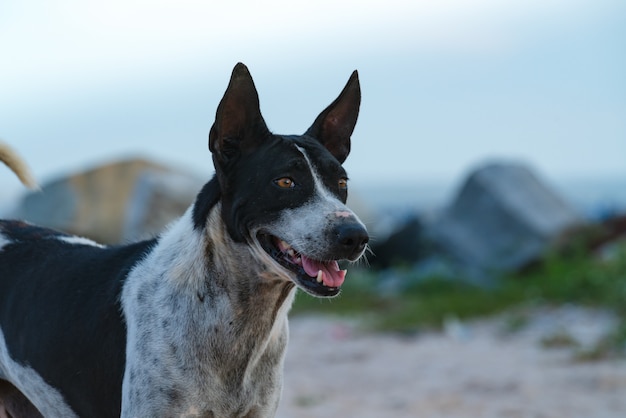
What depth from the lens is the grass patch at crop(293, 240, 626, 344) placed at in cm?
975

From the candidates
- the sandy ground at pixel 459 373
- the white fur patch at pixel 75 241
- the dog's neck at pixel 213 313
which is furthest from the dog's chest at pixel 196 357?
the sandy ground at pixel 459 373

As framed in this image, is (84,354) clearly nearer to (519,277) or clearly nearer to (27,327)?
(27,327)

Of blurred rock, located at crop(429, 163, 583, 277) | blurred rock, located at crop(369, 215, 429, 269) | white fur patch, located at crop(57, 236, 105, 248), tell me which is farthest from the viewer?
blurred rock, located at crop(369, 215, 429, 269)

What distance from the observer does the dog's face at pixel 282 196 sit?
3.33m

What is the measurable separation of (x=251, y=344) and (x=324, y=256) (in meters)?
0.49

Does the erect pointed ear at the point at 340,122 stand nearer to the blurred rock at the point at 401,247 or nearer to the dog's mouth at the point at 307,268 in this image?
the dog's mouth at the point at 307,268

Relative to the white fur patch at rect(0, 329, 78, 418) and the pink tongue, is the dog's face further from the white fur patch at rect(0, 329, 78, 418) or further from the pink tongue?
the white fur patch at rect(0, 329, 78, 418)

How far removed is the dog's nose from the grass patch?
6024mm

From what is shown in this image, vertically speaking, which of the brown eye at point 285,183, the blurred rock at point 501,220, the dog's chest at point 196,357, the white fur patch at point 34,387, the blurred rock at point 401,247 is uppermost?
the brown eye at point 285,183

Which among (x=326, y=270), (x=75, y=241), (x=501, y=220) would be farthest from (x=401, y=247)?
(x=326, y=270)

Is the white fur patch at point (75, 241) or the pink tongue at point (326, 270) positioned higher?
the pink tongue at point (326, 270)

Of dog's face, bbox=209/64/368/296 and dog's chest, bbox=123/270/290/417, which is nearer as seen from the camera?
dog's face, bbox=209/64/368/296

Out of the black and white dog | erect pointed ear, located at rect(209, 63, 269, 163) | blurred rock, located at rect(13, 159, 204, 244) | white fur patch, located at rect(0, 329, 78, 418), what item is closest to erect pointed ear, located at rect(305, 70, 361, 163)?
the black and white dog

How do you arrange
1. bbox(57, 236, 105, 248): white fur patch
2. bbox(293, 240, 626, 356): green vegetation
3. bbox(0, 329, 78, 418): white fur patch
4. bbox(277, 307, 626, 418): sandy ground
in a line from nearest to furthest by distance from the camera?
1. bbox(0, 329, 78, 418): white fur patch
2. bbox(57, 236, 105, 248): white fur patch
3. bbox(277, 307, 626, 418): sandy ground
4. bbox(293, 240, 626, 356): green vegetation
